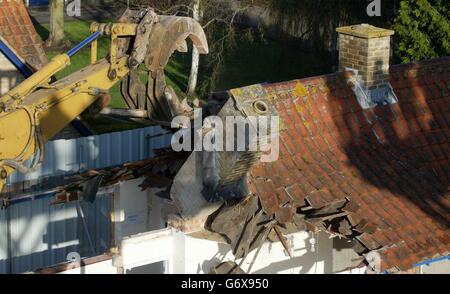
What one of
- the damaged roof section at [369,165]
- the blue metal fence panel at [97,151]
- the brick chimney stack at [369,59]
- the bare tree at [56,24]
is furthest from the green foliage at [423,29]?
the bare tree at [56,24]

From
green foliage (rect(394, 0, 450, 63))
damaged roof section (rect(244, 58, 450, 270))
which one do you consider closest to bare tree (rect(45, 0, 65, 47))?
green foliage (rect(394, 0, 450, 63))

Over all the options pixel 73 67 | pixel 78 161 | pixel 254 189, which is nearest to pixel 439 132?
pixel 254 189

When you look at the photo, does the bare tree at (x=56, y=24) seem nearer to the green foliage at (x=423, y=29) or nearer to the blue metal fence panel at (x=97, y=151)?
the green foliage at (x=423, y=29)

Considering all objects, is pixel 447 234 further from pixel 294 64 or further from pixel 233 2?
pixel 294 64

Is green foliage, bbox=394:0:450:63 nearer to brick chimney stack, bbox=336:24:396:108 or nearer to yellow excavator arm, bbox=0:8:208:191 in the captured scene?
brick chimney stack, bbox=336:24:396:108

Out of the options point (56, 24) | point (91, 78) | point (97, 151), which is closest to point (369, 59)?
point (91, 78)

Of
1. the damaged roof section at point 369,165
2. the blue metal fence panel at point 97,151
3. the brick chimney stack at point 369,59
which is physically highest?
the brick chimney stack at point 369,59
